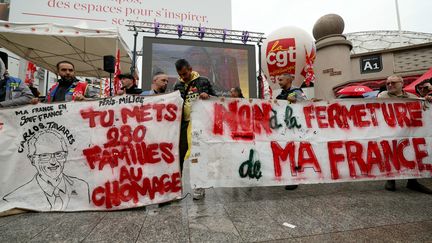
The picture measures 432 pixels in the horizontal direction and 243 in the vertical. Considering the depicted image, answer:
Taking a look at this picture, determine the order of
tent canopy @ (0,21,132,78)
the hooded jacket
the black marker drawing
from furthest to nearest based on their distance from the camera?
tent canopy @ (0,21,132,78) → the hooded jacket → the black marker drawing

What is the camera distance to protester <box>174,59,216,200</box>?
3208 mm

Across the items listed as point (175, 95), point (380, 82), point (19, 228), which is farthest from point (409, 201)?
point (380, 82)

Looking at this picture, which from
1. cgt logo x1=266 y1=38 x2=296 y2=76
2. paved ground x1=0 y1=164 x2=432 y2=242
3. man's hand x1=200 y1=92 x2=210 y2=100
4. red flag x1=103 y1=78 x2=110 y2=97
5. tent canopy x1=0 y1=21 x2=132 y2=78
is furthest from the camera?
red flag x1=103 y1=78 x2=110 y2=97

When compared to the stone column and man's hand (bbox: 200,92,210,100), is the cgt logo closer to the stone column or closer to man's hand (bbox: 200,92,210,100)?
man's hand (bbox: 200,92,210,100)

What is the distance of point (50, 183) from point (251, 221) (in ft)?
7.99

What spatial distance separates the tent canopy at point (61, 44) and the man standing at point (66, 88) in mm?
3010

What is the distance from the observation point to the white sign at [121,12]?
11.7m

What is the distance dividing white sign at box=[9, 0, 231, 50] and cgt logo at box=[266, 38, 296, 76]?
309 inches

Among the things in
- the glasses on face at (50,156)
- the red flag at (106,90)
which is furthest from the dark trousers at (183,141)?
the red flag at (106,90)

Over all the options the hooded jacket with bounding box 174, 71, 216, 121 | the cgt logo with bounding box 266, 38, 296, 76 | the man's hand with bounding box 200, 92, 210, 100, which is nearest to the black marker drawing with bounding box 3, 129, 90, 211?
the hooded jacket with bounding box 174, 71, 216, 121

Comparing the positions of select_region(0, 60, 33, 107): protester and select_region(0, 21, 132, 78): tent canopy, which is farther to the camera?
select_region(0, 21, 132, 78): tent canopy

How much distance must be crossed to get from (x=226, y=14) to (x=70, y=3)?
8.65 metres

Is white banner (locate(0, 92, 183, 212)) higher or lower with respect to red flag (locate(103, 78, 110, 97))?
lower

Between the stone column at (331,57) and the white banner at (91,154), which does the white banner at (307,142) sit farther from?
the stone column at (331,57)
